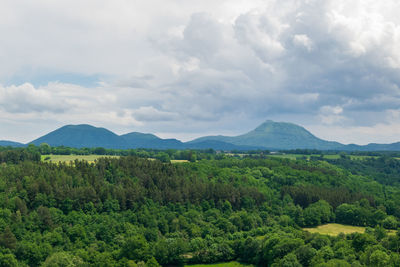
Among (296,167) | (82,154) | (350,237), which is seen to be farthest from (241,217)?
(82,154)

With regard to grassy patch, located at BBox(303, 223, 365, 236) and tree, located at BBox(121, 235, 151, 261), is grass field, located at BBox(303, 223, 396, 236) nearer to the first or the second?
grassy patch, located at BBox(303, 223, 365, 236)

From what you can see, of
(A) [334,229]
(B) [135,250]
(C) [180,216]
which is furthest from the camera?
(A) [334,229]

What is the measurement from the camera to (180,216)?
4021 inches

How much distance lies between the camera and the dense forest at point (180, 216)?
73.9 meters

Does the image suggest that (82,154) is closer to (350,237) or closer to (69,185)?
(69,185)

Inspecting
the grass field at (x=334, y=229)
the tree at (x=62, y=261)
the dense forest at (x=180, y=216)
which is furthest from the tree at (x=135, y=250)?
the grass field at (x=334, y=229)

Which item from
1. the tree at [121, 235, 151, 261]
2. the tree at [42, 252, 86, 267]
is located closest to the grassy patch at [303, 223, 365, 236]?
the tree at [121, 235, 151, 261]

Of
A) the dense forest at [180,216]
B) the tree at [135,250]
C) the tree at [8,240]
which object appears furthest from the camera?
the tree at [8,240]

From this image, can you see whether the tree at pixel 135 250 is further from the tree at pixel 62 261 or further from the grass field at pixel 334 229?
the grass field at pixel 334 229

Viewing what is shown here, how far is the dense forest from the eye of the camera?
242 ft

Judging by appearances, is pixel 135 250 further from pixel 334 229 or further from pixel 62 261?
pixel 334 229

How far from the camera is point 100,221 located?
94.6m

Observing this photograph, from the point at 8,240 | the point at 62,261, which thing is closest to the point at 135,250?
the point at 62,261

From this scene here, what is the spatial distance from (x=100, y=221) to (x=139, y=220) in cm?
1098
